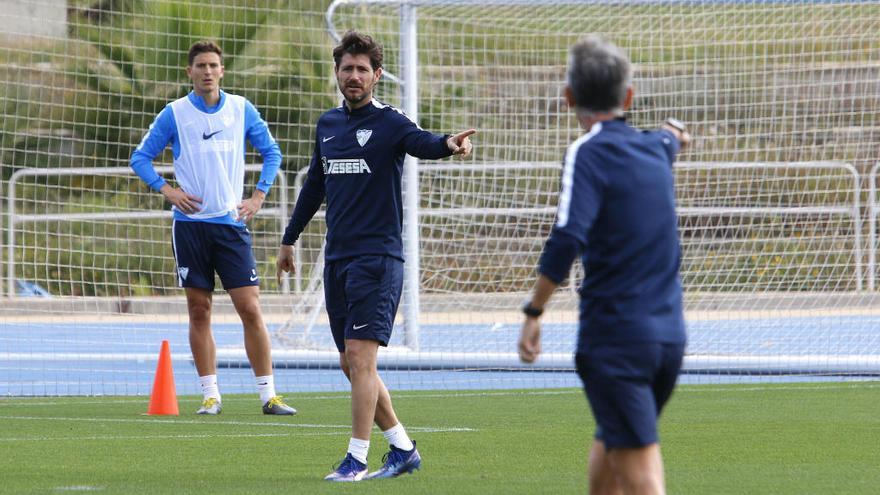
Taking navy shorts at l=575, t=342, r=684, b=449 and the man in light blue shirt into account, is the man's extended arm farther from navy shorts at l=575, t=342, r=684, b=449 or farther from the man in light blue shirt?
the man in light blue shirt

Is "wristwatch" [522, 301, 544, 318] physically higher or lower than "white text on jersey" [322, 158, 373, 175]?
lower

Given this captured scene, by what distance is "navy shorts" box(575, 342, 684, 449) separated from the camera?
161 inches

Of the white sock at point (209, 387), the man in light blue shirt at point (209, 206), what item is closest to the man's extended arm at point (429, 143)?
the man in light blue shirt at point (209, 206)

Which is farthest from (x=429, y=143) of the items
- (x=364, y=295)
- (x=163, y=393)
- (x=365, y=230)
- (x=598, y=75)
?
(x=163, y=393)

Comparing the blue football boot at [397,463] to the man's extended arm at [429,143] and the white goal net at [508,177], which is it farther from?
the white goal net at [508,177]

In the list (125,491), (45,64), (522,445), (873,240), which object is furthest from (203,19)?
(125,491)

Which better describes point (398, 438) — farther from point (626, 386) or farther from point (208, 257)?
point (208, 257)

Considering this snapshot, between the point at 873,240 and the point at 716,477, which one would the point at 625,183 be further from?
the point at 873,240

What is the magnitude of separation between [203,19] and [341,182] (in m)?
8.38

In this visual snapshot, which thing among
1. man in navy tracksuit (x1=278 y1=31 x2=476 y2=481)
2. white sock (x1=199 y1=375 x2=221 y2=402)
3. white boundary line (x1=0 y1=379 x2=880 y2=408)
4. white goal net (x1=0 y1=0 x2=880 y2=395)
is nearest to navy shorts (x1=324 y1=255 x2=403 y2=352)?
man in navy tracksuit (x1=278 y1=31 x2=476 y2=481)

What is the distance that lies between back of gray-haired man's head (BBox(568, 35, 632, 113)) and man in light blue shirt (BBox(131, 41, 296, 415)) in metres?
4.99

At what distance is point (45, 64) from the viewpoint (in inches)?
583

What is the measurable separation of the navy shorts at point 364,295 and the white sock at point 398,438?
39cm

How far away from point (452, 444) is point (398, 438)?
1128 millimetres
